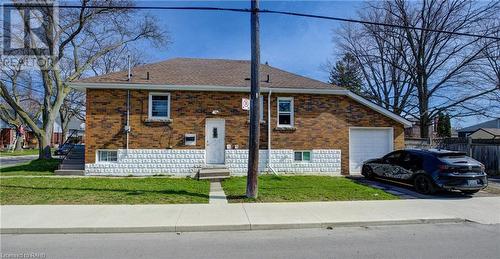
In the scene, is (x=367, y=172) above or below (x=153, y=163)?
below

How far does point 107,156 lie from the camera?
15.1m

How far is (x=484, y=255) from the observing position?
221 inches

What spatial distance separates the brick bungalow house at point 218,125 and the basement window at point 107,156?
0.14 ft

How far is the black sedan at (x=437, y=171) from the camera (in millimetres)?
10922

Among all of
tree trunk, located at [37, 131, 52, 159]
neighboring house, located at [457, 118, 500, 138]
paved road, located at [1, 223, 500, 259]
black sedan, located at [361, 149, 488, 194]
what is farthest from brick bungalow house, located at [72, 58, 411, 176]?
neighboring house, located at [457, 118, 500, 138]

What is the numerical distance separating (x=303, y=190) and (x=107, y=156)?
8.71 meters

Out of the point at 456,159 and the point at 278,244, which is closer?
the point at 278,244

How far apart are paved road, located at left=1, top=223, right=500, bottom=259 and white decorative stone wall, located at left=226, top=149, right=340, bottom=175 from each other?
848 cm

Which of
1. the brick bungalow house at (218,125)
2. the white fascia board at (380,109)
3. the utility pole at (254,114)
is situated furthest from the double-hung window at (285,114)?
the utility pole at (254,114)

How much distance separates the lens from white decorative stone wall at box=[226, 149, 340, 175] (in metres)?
15.6

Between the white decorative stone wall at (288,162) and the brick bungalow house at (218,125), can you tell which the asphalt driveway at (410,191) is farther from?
Result: the brick bungalow house at (218,125)

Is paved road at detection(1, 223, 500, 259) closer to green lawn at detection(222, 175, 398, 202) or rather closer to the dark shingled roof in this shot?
green lawn at detection(222, 175, 398, 202)

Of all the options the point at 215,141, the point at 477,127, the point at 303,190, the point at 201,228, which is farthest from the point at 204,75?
the point at 477,127

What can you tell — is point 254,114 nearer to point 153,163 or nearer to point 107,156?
point 153,163
